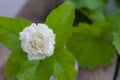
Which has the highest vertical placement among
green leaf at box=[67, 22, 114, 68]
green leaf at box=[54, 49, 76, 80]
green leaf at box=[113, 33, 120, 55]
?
green leaf at box=[54, 49, 76, 80]

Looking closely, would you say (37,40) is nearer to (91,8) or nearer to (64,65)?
(64,65)

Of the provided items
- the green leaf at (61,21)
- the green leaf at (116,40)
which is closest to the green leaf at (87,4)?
the green leaf at (116,40)

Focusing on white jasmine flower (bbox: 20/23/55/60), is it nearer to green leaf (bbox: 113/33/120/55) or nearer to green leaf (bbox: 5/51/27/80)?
green leaf (bbox: 5/51/27/80)

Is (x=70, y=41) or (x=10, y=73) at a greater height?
Result: (x=10, y=73)

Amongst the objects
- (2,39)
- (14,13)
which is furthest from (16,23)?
(14,13)

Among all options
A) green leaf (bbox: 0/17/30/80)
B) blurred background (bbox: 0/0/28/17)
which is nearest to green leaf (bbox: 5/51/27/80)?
green leaf (bbox: 0/17/30/80)

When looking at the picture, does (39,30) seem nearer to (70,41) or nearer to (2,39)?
(2,39)

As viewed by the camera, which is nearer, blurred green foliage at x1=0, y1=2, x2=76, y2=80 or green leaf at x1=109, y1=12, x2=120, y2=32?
blurred green foliage at x1=0, y1=2, x2=76, y2=80
